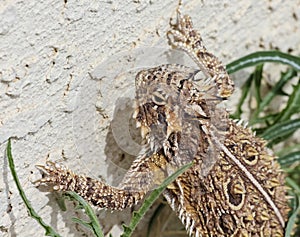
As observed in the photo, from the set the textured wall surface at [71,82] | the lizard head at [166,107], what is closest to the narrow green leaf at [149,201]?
the lizard head at [166,107]

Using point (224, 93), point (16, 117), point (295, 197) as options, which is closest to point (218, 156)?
point (224, 93)

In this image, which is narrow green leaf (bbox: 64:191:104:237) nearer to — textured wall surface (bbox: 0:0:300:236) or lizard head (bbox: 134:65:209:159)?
textured wall surface (bbox: 0:0:300:236)

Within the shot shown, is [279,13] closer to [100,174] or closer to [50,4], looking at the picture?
[100,174]

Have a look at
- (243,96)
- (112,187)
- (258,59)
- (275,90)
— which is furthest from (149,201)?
(275,90)

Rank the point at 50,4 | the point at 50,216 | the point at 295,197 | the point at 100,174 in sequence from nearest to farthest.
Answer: the point at 50,4
the point at 50,216
the point at 100,174
the point at 295,197

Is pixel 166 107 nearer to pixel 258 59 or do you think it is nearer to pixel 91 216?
pixel 91 216

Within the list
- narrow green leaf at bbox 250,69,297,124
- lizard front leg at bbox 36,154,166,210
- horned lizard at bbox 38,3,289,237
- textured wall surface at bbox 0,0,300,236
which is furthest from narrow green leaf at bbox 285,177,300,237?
textured wall surface at bbox 0,0,300,236
